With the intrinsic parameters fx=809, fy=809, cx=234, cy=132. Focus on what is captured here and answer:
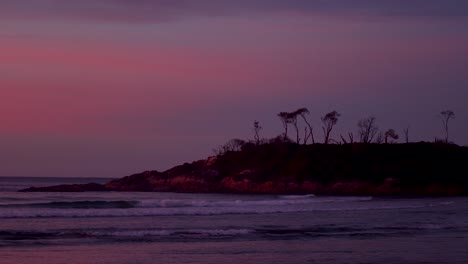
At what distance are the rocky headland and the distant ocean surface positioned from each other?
3408 centimetres

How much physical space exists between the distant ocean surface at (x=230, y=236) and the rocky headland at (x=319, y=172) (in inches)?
1342

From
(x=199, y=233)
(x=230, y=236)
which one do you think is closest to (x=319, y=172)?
(x=199, y=233)

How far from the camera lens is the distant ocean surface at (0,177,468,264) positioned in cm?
2191

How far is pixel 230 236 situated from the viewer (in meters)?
28.1

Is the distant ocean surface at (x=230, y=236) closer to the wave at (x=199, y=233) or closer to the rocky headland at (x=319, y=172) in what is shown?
the wave at (x=199, y=233)

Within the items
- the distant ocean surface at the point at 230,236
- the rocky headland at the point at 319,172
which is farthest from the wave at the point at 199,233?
the rocky headland at the point at 319,172

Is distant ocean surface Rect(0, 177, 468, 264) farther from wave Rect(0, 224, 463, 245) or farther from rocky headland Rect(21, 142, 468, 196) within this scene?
rocky headland Rect(21, 142, 468, 196)

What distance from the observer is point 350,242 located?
26156mm

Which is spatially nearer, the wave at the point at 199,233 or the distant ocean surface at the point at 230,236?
the distant ocean surface at the point at 230,236

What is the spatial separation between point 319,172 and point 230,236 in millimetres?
53067

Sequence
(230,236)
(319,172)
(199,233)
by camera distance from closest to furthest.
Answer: (230,236)
(199,233)
(319,172)

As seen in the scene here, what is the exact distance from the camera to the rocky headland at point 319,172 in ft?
250

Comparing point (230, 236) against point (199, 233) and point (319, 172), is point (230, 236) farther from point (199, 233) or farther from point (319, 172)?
point (319, 172)

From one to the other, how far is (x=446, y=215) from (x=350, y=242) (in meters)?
15.2
